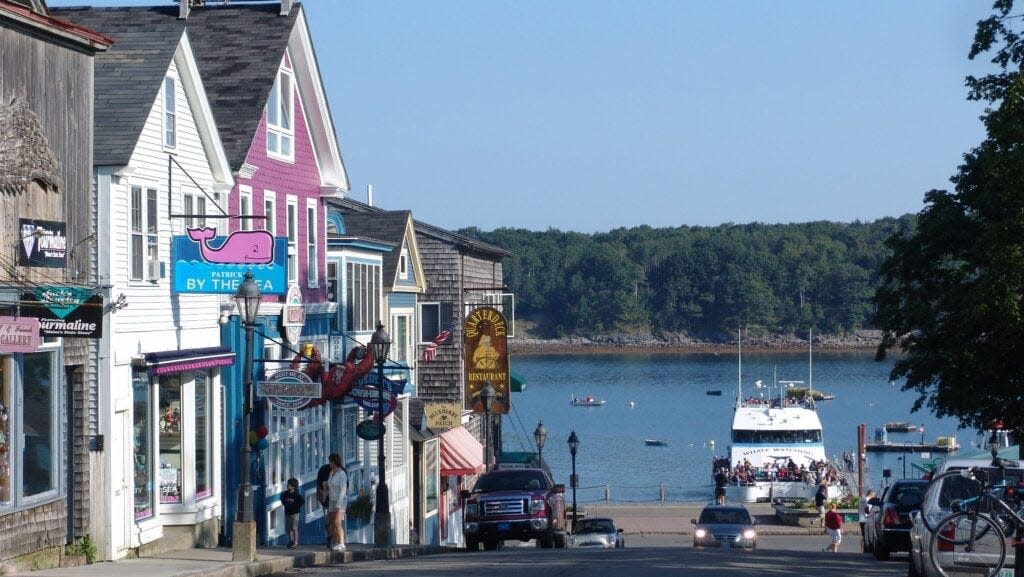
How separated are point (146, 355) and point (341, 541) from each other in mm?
5395

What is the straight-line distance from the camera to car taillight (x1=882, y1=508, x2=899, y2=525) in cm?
2661

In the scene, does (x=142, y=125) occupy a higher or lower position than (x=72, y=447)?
higher

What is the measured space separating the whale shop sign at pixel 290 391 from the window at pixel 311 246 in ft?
26.5

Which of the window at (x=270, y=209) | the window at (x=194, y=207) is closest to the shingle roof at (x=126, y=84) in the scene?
the window at (x=194, y=207)

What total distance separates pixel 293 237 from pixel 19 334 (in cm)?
1331

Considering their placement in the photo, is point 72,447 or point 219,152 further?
point 219,152

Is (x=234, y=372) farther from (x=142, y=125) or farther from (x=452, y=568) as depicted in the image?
(x=452, y=568)

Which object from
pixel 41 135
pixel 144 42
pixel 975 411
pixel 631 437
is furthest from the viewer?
pixel 631 437

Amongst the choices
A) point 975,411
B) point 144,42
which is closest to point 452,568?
point 144,42

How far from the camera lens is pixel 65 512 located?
21.0 m

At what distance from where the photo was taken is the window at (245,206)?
1107 inches

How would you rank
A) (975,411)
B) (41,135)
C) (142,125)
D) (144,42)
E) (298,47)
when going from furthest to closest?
1. (298,47)
2. (975,411)
3. (144,42)
4. (142,125)
5. (41,135)

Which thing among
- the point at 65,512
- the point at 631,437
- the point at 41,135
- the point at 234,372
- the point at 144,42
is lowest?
the point at 631,437

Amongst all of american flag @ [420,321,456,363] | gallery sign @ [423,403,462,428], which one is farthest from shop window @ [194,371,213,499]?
american flag @ [420,321,456,363]
